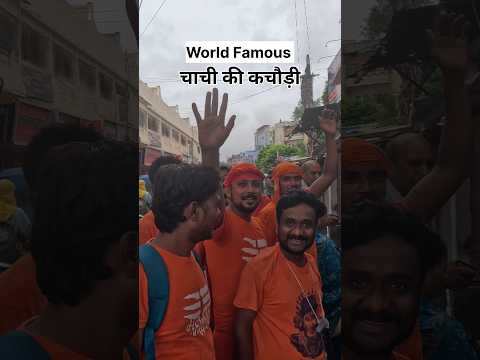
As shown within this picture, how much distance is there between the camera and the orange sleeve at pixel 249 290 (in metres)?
1.68

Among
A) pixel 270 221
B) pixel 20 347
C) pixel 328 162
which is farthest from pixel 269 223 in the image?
pixel 20 347

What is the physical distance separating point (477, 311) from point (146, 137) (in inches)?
58.7

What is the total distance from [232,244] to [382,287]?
0.62 metres

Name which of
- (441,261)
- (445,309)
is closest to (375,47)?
(441,261)

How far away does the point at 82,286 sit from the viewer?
1.66 meters

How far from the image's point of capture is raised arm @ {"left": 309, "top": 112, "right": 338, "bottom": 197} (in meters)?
1.65

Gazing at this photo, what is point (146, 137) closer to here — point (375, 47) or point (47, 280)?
point (47, 280)

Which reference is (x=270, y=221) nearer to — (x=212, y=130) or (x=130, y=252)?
(x=212, y=130)

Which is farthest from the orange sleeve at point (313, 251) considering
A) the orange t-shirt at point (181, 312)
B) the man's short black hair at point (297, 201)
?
the orange t-shirt at point (181, 312)

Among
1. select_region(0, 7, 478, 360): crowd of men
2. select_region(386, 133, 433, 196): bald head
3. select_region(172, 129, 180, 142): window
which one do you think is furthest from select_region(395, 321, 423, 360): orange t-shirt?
select_region(172, 129, 180, 142): window

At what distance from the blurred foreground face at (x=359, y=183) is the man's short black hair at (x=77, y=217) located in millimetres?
805

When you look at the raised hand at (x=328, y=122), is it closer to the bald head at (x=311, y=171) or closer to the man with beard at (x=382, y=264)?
the bald head at (x=311, y=171)

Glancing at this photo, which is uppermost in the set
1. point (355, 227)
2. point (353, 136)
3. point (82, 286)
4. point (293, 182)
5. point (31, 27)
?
point (31, 27)

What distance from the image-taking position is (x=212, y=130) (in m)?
1.68
